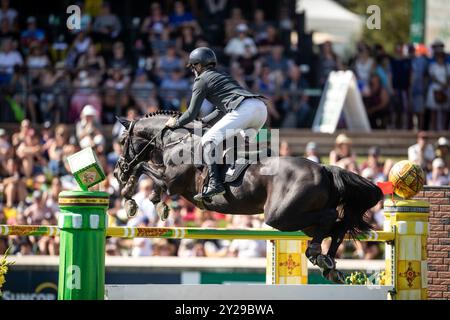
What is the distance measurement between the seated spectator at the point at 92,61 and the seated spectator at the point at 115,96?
25 centimetres

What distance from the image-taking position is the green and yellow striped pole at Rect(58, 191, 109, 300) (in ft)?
28.1

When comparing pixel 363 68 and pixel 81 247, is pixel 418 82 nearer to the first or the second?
pixel 363 68

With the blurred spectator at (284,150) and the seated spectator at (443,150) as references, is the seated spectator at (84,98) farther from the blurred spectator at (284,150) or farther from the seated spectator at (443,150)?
the seated spectator at (443,150)

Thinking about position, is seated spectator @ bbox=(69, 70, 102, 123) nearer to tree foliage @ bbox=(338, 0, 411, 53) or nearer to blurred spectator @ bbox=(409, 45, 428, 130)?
blurred spectator @ bbox=(409, 45, 428, 130)


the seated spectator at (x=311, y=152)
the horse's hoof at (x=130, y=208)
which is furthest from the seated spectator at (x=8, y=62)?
the horse's hoof at (x=130, y=208)

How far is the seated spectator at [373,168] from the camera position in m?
16.1

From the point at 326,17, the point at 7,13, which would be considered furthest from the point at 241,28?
the point at 326,17

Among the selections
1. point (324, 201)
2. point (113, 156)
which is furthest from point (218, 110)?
point (113, 156)

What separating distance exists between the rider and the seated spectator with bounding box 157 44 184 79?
880 centimetres

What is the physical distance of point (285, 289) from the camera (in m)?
8.73

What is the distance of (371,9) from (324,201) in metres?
6.39

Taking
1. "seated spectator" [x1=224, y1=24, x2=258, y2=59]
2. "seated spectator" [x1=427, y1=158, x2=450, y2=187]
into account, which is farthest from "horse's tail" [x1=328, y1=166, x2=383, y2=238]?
"seated spectator" [x1=224, y1=24, x2=258, y2=59]

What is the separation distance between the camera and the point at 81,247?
860 centimetres
